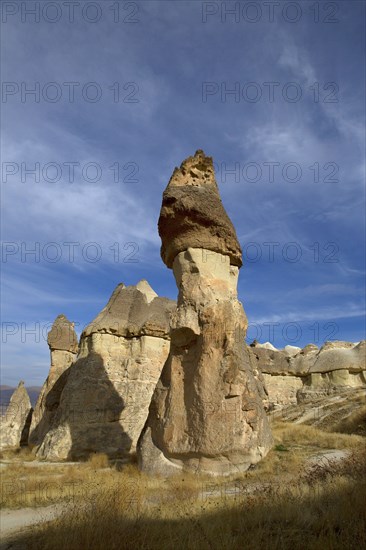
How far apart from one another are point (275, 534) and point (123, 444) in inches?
379

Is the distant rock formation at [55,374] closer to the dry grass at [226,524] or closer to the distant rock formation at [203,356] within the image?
the distant rock formation at [203,356]

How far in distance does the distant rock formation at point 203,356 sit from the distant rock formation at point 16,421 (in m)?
12.2

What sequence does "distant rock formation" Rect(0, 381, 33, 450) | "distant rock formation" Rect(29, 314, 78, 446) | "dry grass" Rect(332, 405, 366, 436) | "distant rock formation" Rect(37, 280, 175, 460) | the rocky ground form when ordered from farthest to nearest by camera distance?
"distant rock formation" Rect(0, 381, 33, 450)
"distant rock formation" Rect(29, 314, 78, 446)
"distant rock formation" Rect(37, 280, 175, 460)
"dry grass" Rect(332, 405, 366, 436)
the rocky ground

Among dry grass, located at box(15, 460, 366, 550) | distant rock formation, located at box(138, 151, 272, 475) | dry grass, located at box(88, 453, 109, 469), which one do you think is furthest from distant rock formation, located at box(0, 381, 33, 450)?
dry grass, located at box(15, 460, 366, 550)

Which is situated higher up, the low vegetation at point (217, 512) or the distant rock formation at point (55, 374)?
the distant rock formation at point (55, 374)

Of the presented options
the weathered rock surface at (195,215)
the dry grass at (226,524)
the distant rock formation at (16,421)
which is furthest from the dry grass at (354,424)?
the distant rock formation at (16,421)

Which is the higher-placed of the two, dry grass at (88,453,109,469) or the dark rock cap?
the dark rock cap

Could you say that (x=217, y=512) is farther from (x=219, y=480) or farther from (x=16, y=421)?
(x=16, y=421)

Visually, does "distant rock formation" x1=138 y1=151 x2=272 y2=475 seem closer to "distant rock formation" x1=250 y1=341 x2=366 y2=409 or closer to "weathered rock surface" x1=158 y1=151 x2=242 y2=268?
"weathered rock surface" x1=158 y1=151 x2=242 y2=268

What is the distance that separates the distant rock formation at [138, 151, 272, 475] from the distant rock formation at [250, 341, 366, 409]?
9840 mm

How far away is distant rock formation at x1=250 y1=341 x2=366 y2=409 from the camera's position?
2081 cm

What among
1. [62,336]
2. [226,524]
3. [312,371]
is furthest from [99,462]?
[312,371]

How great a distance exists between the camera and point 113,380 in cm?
1334

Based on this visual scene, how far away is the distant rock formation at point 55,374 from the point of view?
51.2 feet
